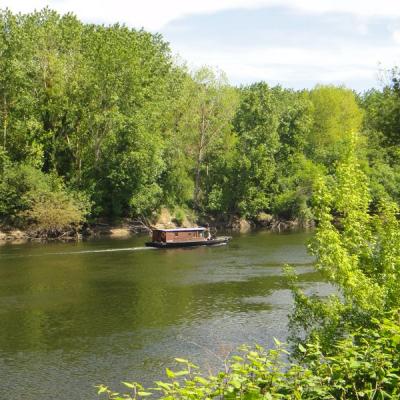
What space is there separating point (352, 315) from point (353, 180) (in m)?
4.23

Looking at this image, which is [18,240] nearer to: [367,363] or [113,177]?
[113,177]

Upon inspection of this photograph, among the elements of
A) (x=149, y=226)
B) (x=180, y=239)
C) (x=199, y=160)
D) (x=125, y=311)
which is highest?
(x=199, y=160)

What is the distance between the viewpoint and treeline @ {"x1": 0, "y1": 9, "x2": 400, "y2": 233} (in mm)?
66438

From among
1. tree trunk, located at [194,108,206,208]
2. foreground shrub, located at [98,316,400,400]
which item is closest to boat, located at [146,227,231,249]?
tree trunk, located at [194,108,206,208]

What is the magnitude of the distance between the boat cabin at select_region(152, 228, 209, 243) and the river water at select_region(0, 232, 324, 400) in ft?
13.5

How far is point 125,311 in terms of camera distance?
112ft

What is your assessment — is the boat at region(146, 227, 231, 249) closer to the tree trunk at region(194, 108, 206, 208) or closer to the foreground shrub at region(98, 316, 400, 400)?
the tree trunk at region(194, 108, 206, 208)

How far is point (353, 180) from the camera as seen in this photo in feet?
64.6

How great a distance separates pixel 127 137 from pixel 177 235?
50.3 ft

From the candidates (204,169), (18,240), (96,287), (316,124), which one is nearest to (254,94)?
(204,169)

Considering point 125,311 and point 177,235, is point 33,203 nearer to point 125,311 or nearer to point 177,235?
point 177,235

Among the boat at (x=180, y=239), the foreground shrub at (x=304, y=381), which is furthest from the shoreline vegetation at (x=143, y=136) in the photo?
the foreground shrub at (x=304, y=381)

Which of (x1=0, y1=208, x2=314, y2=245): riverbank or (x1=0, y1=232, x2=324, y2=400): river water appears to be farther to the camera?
(x1=0, y1=208, x2=314, y2=245): riverbank

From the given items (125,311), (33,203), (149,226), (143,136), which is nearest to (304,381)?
(125,311)
